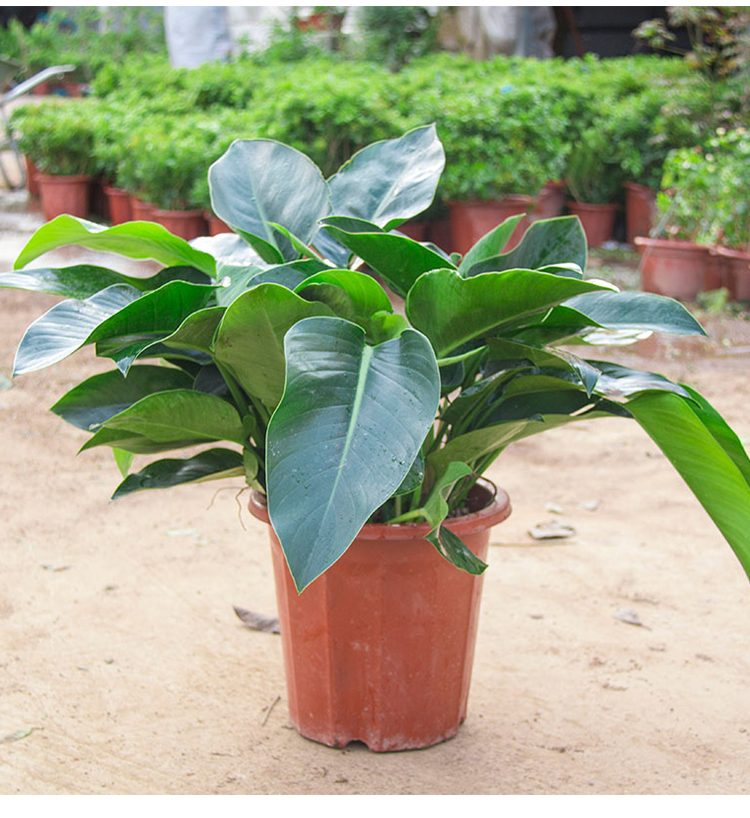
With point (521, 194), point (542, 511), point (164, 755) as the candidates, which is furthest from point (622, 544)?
point (521, 194)

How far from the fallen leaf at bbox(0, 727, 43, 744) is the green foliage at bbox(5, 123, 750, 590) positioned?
1.83 feet

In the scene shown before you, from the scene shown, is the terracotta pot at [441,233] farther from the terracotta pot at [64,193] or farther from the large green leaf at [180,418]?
the large green leaf at [180,418]

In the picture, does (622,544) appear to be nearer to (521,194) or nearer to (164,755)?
(164,755)

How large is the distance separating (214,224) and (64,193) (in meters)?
2.11

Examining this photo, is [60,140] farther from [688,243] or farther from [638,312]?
[638,312]

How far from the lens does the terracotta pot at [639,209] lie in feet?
20.7

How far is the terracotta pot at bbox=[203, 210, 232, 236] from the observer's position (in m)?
4.98

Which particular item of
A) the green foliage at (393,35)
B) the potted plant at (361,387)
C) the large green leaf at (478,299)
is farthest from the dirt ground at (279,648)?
the green foliage at (393,35)

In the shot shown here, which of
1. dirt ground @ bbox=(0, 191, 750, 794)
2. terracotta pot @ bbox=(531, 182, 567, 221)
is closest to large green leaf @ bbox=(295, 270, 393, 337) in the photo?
dirt ground @ bbox=(0, 191, 750, 794)

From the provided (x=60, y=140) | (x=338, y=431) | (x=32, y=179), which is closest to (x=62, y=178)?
(x=60, y=140)

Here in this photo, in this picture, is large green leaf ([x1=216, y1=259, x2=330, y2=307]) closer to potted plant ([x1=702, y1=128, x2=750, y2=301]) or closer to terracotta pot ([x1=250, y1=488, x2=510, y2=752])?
terracotta pot ([x1=250, y1=488, x2=510, y2=752])

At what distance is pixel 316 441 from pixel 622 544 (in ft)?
5.93

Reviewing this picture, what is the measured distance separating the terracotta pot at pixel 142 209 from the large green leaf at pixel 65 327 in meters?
4.12

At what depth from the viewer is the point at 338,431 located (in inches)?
48.2
